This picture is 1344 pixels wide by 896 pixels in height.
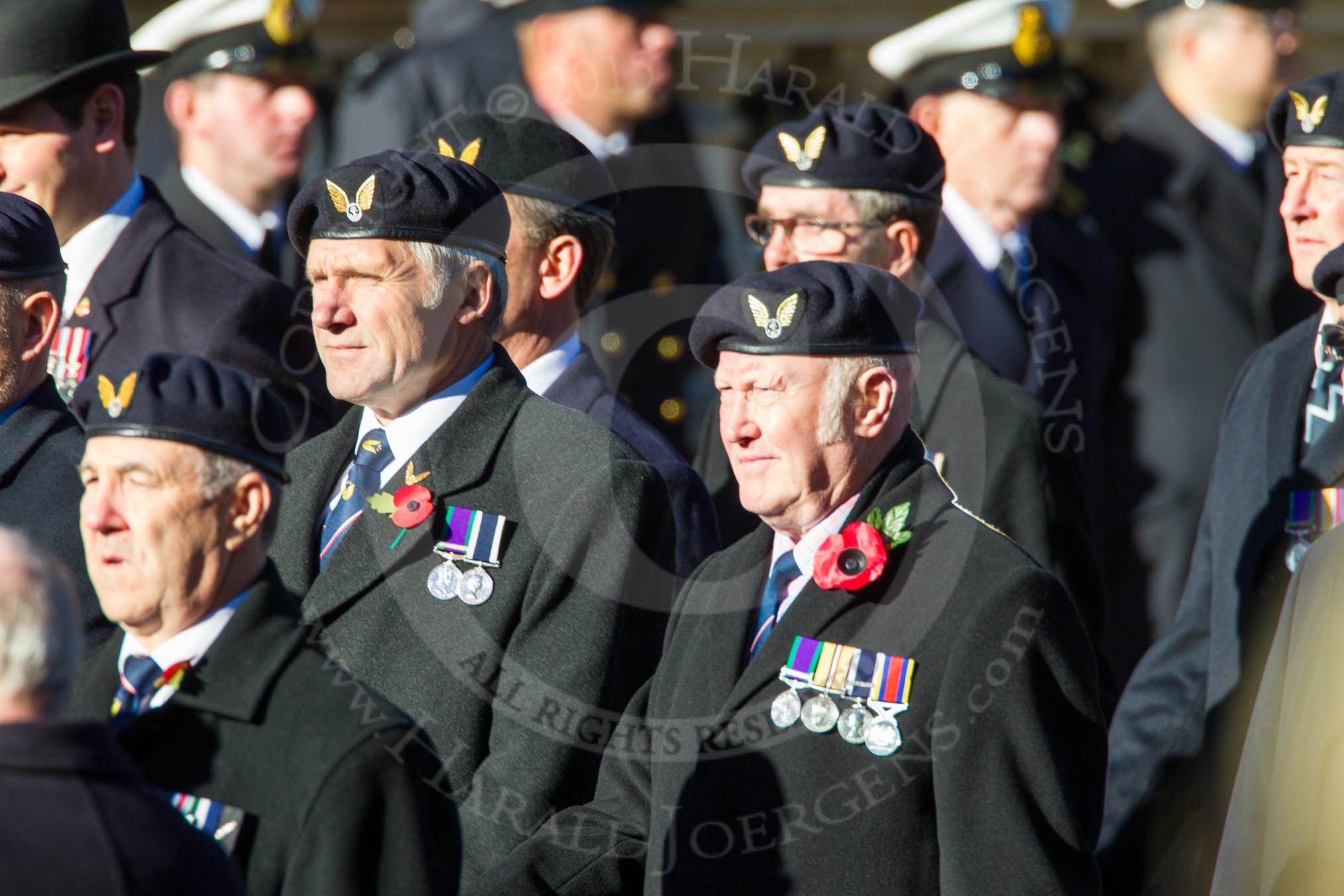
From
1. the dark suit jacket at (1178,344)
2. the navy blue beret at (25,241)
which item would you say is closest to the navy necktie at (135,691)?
the navy blue beret at (25,241)

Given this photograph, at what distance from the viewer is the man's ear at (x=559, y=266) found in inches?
192

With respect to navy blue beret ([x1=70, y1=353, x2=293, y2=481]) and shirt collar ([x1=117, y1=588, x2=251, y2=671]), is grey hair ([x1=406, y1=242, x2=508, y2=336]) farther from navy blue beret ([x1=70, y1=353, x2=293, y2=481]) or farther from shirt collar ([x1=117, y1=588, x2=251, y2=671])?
shirt collar ([x1=117, y1=588, x2=251, y2=671])

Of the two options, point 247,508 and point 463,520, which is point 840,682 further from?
point 247,508

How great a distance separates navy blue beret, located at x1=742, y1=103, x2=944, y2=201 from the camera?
5.48 meters

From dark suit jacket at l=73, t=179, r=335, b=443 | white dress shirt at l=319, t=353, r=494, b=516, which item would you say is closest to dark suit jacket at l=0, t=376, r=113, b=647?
white dress shirt at l=319, t=353, r=494, b=516

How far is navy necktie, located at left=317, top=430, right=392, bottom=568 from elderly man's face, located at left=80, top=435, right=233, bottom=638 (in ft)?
3.09

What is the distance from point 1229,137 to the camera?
24.8ft

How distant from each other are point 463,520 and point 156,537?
1.00 meters

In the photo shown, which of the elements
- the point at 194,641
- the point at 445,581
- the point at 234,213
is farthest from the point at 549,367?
the point at 234,213

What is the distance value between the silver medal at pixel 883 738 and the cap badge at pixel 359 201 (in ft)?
4.66

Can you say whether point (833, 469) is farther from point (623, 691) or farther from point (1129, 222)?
point (1129, 222)

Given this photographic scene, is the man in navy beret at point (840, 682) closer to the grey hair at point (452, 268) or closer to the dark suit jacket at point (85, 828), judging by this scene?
the grey hair at point (452, 268)

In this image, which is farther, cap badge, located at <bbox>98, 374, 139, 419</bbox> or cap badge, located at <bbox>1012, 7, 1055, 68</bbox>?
cap badge, located at <bbox>1012, 7, 1055, 68</bbox>

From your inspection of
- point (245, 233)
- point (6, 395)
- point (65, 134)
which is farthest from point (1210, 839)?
point (245, 233)
